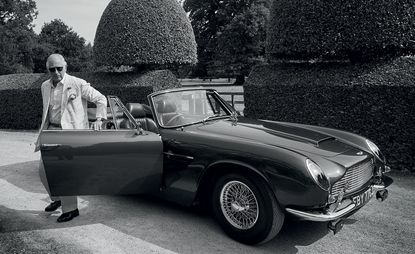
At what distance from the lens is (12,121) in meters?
11.9

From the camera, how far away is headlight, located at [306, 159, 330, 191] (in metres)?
3.19

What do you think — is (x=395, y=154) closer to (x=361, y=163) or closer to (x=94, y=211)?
(x=361, y=163)

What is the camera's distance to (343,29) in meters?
6.75

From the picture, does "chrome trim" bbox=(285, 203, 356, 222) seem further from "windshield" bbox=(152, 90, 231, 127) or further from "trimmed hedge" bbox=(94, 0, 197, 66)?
"trimmed hedge" bbox=(94, 0, 197, 66)

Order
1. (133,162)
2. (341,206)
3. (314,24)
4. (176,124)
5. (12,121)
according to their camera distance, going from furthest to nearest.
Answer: (12,121) → (314,24) → (176,124) → (133,162) → (341,206)

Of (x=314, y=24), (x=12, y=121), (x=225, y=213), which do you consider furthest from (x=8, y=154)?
(x=314, y=24)

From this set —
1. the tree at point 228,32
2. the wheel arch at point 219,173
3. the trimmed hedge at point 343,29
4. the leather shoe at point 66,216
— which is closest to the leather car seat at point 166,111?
the wheel arch at point 219,173

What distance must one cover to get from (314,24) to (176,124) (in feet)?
13.7

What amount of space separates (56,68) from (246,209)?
283 cm

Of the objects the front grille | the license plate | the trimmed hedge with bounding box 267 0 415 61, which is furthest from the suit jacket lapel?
the trimmed hedge with bounding box 267 0 415 61

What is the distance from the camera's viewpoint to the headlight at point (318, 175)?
3188 mm

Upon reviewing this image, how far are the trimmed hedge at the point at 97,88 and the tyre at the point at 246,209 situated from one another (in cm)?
642

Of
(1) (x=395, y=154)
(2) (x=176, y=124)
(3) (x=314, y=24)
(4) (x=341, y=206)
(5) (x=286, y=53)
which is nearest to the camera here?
(4) (x=341, y=206)

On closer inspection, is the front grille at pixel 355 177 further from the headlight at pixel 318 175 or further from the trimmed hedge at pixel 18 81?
the trimmed hedge at pixel 18 81
